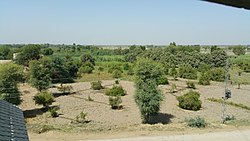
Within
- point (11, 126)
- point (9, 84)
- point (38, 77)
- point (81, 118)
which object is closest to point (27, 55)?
point (38, 77)

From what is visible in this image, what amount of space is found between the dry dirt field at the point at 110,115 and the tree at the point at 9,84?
127 cm

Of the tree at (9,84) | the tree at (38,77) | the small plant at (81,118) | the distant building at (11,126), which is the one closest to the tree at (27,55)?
the tree at (38,77)

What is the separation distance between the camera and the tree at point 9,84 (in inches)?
766

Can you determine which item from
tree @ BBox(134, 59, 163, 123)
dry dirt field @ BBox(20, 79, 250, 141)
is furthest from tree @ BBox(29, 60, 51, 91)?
tree @ BBox(134, 59, 163, 123)

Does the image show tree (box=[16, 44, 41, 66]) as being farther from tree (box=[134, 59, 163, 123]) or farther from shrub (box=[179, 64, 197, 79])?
tree (box=[134, 59, 163, 123])

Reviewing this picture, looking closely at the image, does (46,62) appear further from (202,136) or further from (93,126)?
(202,136)

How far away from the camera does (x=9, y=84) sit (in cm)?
1991

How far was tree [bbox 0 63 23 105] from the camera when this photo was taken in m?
19.5

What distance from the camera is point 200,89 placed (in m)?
28.3

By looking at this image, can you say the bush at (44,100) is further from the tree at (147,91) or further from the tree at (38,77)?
the tree at (147,91)

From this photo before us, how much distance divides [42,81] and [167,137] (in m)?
14.0

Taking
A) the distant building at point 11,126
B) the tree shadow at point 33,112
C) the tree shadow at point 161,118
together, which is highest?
the distant building at point 11,126

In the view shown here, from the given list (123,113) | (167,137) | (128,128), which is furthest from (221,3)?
(123,113)

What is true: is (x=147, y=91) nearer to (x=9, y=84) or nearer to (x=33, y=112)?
(x=33, y=112)
